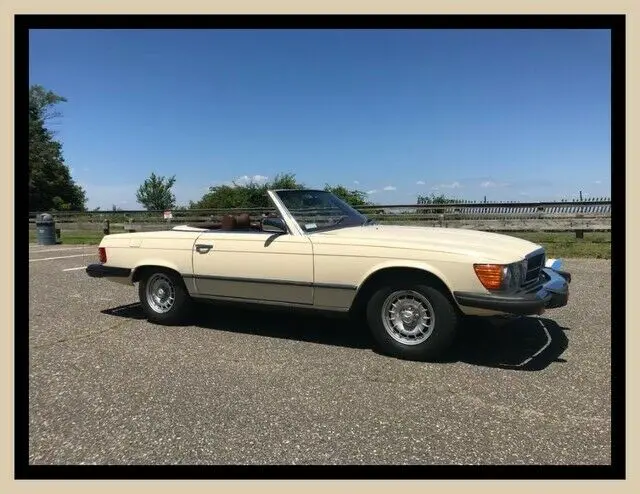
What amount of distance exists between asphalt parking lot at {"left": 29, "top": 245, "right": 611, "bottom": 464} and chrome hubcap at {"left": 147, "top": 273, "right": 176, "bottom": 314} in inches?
10.8

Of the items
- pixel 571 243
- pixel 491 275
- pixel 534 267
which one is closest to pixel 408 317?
pixel 491 275

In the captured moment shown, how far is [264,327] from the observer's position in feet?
16.2

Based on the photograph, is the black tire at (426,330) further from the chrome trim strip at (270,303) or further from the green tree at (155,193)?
the green tree at (155,193)

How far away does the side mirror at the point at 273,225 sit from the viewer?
14.6 ft

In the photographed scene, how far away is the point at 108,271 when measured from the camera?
5383 millimetres

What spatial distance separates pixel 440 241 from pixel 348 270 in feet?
2.61

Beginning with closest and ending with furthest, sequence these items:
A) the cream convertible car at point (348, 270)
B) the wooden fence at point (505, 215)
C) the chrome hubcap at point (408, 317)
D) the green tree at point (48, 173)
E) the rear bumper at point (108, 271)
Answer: the cream convertible car at point (348, 270) → the chrome hubcap at point (408, 317) → the rear bumper at point (108, 271) → the wooden fence at point (505, 215) → the green tree at point (48, 173)

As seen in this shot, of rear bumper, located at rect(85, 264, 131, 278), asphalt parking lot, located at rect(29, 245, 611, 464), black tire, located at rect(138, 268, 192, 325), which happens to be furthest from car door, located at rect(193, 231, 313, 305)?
rear bumper, located at rect(85, 264, 131, 278)

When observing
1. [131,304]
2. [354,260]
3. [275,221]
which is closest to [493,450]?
[354,260]

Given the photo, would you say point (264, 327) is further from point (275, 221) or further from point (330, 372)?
point (330, 372)

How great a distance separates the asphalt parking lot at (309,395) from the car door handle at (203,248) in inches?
32.4

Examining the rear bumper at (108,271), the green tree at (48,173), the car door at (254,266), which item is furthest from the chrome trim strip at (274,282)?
the green tree at (48,173)

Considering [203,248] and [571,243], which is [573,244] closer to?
[571,243]

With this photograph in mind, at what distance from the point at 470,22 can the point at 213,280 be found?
3.24m
